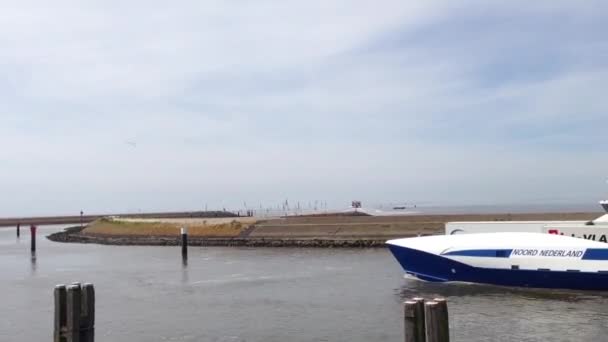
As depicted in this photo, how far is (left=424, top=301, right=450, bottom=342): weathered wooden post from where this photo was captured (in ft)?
32.9

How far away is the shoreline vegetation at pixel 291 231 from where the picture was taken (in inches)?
2000

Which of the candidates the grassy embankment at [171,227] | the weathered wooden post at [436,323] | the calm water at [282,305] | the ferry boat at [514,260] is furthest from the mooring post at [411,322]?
the grassy embankment at [171,227]

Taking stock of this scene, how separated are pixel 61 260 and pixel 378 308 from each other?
31.4 meters

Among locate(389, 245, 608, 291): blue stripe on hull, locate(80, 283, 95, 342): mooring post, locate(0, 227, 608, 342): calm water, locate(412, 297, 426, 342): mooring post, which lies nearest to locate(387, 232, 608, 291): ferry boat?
locate(389, 245, 608, 291): blue stripe on hull

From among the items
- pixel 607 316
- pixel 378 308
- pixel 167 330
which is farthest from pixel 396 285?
pixel 167 330

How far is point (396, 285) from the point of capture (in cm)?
2678

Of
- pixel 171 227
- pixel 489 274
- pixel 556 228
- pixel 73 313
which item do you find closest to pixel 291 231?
pixel 171 227

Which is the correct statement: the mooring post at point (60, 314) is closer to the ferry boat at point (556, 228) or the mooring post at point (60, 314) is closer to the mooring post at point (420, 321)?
the mooring post at point (420, 321)

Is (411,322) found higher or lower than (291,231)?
lower

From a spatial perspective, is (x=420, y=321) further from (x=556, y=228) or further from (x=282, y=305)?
(x=556, y=228)

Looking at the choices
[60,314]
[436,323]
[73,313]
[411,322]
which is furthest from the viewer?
[60,314]

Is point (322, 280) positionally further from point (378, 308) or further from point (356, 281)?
point (378, 308)

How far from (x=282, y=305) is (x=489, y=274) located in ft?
26.4

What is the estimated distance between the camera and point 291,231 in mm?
57062
